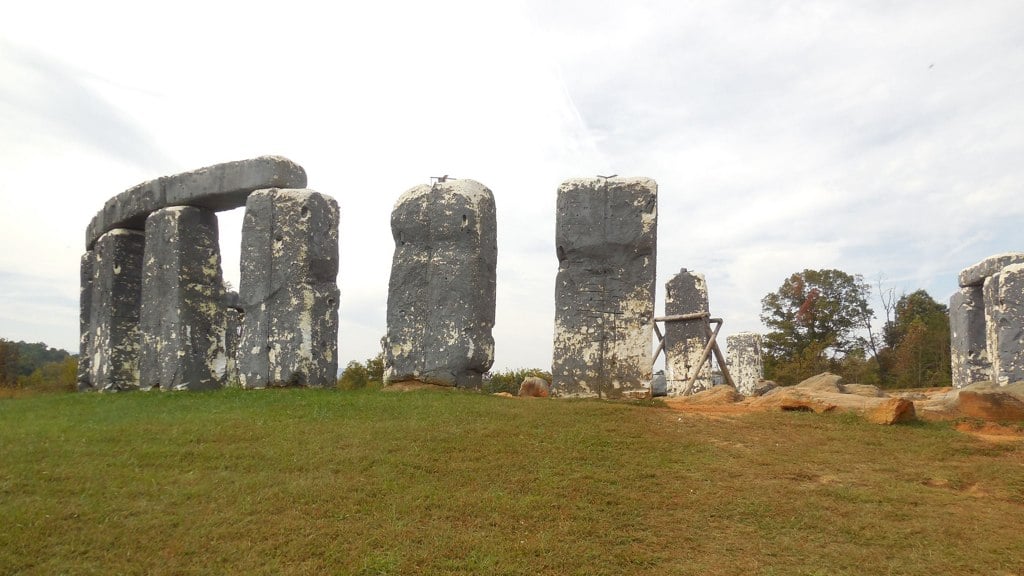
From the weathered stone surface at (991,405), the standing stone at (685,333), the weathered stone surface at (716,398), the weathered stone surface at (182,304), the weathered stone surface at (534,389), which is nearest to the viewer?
the weathered stone surface at (991,405)

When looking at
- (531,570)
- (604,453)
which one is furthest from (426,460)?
(531,570)

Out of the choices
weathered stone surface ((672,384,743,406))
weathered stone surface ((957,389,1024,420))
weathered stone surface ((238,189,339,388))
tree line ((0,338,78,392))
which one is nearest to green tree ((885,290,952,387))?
weathered stone surface ((672,384,743,406))

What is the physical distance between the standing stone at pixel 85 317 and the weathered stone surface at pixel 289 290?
6.12 metres

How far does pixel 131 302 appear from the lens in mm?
16875

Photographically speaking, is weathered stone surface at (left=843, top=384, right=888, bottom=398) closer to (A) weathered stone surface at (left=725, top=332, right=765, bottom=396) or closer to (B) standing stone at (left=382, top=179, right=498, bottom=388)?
(B) standing stone at (left=382, top=179, right=498, bottom=388)

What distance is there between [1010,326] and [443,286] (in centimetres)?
1158

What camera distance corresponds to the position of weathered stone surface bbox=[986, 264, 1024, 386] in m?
15.7

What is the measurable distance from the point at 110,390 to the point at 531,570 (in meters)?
13.2

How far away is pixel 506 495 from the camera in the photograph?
7.19 m

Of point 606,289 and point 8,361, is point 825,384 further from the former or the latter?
point 8,361

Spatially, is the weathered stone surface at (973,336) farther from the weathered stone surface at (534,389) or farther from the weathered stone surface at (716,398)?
the weathered stone surface at (534,389)

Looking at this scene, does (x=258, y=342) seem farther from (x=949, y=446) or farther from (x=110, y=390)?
(x=949, y=446)

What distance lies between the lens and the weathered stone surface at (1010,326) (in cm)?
1573

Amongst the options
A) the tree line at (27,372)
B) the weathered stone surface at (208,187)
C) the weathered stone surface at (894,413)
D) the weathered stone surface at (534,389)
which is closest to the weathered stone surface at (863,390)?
the weathered stone surface at (894,413)
